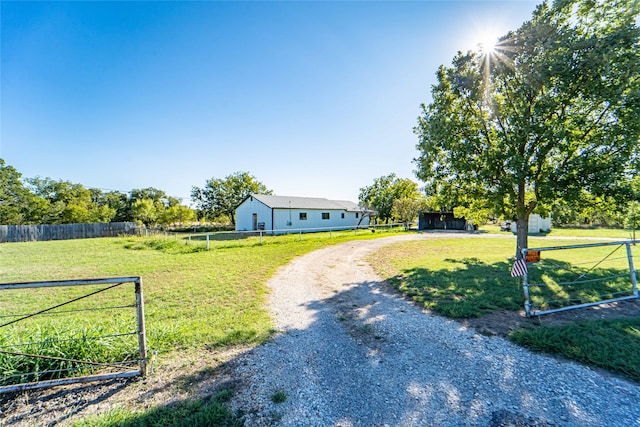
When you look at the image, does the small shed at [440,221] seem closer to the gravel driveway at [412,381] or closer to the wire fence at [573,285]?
the wire fence at [573,285]

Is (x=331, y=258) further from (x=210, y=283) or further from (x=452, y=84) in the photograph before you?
(x=452, y=84)

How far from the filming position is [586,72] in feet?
20.2

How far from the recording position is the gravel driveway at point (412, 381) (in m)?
2.34

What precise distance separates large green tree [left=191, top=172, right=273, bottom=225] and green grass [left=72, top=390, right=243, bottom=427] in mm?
37102

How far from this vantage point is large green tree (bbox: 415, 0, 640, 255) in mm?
6027

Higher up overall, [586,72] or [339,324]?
[586,72]

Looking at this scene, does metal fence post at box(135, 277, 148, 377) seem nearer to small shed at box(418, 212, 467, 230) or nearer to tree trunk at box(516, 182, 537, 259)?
tree trunk at box(516, 182, 537, 259)

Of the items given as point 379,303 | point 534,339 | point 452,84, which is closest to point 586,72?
point 452,84

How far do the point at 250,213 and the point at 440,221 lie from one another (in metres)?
21.8

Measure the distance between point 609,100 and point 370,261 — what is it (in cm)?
821

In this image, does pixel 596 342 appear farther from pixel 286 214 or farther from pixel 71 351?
pixel 286 214

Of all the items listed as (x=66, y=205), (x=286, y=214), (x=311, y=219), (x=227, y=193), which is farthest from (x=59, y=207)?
(x=311, y=219)

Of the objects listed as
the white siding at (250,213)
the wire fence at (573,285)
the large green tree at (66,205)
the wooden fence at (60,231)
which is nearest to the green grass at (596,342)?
the wire fence at (573,285)

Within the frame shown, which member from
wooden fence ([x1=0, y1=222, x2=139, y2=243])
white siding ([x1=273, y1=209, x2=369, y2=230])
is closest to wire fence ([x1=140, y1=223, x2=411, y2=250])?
white siding ([x1=273, y1=209, x2=369, y2=230])
